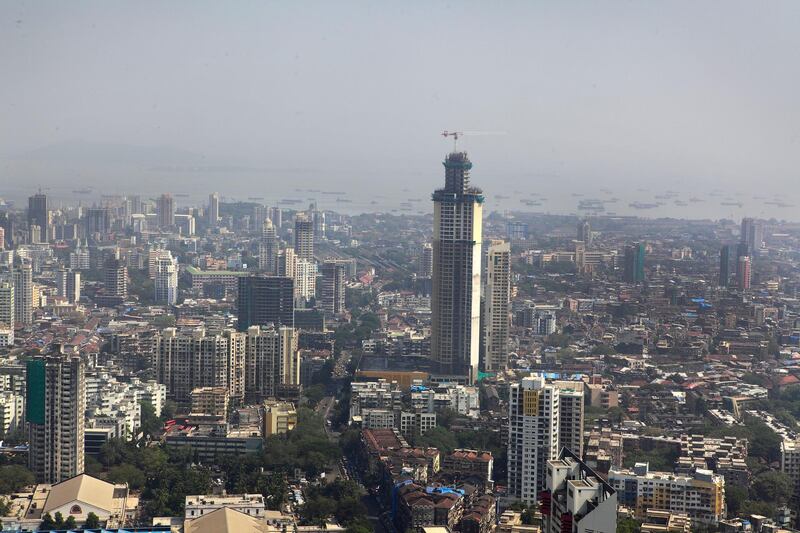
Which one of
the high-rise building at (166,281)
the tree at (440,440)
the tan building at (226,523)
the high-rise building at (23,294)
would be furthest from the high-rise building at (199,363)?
the high-rise building at (166,281)

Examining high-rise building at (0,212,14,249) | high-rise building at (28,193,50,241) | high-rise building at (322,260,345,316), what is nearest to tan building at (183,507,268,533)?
high-rise building at (322,260,345,316)

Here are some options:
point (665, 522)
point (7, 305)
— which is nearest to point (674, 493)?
point (665, 522)

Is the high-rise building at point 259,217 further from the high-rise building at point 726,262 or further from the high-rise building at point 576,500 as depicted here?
the high-rise building at point 576,500

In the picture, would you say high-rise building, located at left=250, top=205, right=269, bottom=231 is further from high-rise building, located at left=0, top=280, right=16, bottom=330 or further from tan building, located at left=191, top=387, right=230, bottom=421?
tan building, located at left=191, top=387, right=230, bottom=421

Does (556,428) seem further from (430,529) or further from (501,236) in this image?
(501,236)

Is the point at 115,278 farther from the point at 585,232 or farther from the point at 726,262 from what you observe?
the point at 726,262

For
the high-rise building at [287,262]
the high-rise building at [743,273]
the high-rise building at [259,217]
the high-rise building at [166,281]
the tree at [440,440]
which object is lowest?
the tree at [440,440]
